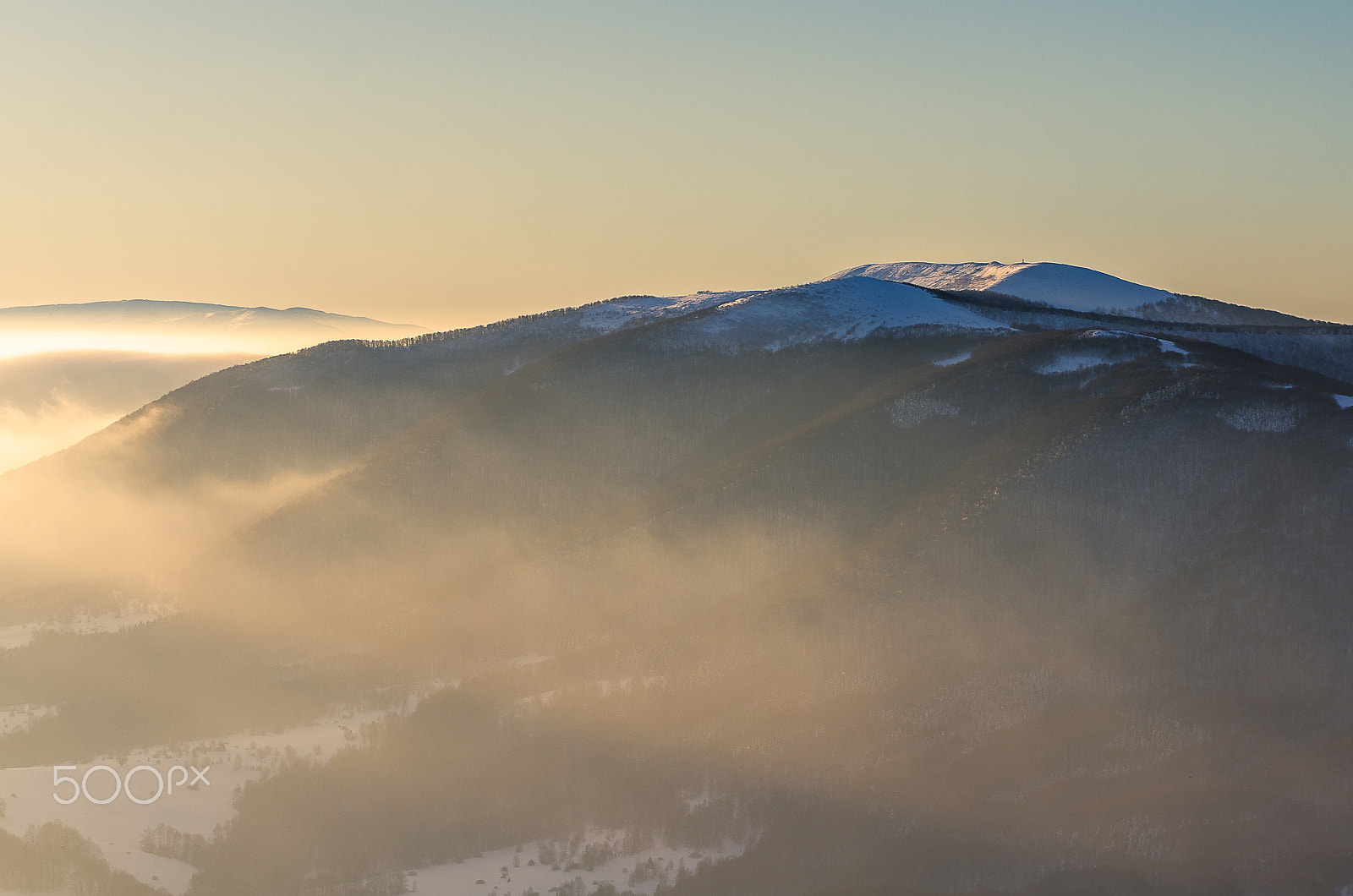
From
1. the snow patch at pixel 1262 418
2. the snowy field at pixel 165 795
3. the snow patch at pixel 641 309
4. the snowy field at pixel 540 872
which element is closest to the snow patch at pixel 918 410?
the snow patch at pixel 1262 418

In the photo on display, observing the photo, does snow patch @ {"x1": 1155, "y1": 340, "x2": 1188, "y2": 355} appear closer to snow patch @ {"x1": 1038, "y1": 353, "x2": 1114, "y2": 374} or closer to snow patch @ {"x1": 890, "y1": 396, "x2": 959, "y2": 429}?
snow patch @ {"x1": 1038, "y1": 353, "x2": 1114, "y2": 374}

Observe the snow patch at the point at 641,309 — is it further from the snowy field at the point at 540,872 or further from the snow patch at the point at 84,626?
the snowy field at the point at 540,872

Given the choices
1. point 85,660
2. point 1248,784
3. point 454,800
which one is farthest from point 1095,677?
point 85,660

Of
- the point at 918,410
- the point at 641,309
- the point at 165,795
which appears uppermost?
the point at 641,309

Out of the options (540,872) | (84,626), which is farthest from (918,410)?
(84,626)

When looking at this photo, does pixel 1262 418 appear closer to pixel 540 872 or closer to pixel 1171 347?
pixel 1171 347

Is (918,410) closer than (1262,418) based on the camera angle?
No

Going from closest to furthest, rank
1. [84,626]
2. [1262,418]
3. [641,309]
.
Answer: [1262,418]
[84,626]
[641,309]

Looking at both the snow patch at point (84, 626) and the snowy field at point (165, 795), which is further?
the snow patch at point (84, 626)

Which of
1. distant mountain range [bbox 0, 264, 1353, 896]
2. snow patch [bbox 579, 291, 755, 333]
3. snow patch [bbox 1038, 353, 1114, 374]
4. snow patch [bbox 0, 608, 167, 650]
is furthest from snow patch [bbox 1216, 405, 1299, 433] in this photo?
snow patch [bbox 0, 608, 167, 650]

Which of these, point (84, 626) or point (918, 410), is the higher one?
point (918, 410)
